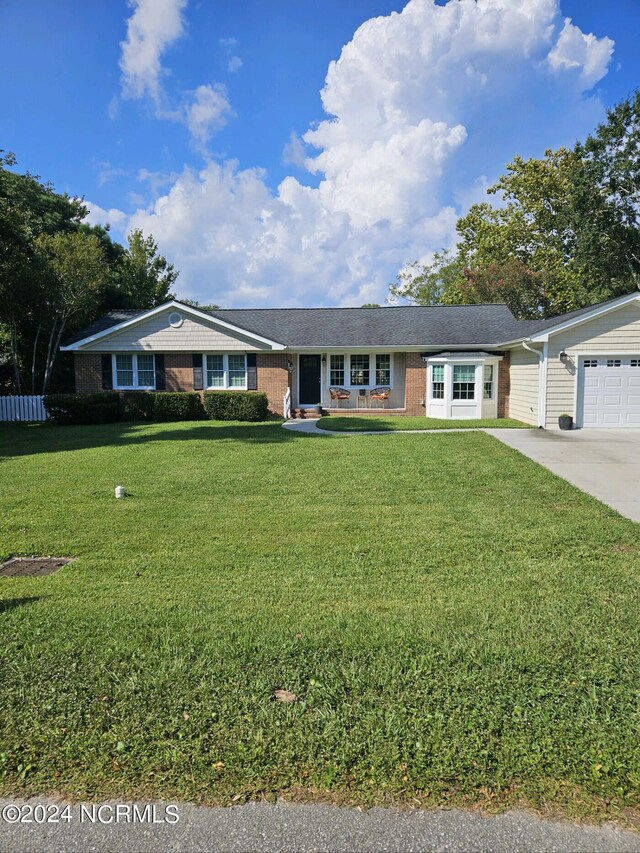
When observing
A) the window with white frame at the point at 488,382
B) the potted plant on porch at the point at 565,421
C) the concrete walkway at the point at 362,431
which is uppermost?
the window with white frame at the point at 488,382

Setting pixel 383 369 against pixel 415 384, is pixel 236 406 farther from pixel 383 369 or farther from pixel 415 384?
pixel 415 384

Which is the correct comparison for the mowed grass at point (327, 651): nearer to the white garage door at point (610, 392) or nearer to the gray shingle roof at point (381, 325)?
the white garage door at point (610, 392)

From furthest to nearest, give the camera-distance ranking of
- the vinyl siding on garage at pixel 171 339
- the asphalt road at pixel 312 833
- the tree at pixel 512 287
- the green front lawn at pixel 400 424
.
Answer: the tree at pixel 512 287
the vinyl siding on garage at pixel 171 339
the green front lawn at pixel 400 424
the asphalt road at pixel 312 833

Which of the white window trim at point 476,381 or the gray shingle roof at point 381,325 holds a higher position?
the gray shingle roof at point 381,325

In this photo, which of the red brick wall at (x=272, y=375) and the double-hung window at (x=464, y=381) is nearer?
the double-hung window at (x=464, y=381)

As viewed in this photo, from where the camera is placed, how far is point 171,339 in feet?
62.6

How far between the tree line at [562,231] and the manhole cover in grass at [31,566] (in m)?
29.3

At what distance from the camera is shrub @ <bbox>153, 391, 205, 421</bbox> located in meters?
17.9

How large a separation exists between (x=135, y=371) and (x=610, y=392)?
1602 centimetres

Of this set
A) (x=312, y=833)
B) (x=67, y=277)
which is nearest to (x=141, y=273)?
(x=67, y=277)

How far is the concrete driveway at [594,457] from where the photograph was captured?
7.40m

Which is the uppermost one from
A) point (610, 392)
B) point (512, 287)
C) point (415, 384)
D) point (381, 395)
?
point (512, 287)

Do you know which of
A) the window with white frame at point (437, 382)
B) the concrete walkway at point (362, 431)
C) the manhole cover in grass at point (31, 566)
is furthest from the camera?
the window with white frame at point (437, 382)

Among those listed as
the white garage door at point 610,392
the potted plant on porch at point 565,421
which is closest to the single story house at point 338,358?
the potted plant on porch at point 565,421
